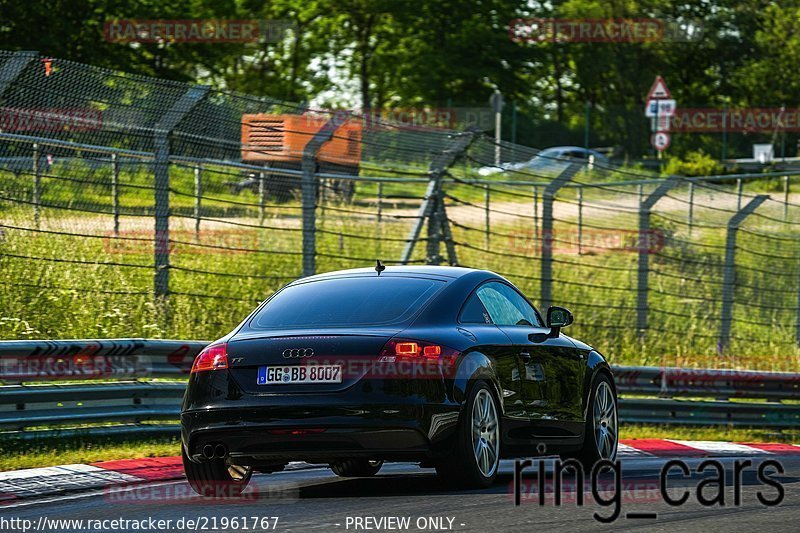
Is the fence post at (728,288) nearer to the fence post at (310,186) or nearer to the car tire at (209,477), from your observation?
the fence post at (310,186)

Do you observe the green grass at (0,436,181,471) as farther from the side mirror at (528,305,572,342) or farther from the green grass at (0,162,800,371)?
the side mirror at (528,305,572,342)

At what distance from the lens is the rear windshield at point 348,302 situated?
8719 mm

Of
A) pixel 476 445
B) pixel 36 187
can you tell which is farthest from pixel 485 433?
pixel 36 187

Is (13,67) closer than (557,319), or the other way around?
(557,319)

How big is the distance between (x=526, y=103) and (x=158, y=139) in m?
46.6

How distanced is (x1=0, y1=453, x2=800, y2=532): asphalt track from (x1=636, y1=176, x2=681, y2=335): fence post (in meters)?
8.12

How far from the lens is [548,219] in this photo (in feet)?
54.4

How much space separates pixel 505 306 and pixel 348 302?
131cm

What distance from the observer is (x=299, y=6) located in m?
56.1

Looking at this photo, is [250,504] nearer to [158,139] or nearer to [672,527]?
[672,527]

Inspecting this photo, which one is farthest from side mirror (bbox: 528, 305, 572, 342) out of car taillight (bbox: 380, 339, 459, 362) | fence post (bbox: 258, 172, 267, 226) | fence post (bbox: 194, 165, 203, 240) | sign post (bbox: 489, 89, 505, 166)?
fence post (bbox: 258, 172, 267, 226)

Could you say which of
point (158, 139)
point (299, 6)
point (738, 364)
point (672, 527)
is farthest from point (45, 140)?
point (299, 6)

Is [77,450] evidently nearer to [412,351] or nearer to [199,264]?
[412,351]

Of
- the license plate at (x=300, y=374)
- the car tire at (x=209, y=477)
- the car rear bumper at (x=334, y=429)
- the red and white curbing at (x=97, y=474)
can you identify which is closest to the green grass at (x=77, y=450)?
the red and white curbing at (x=97, y=474)
